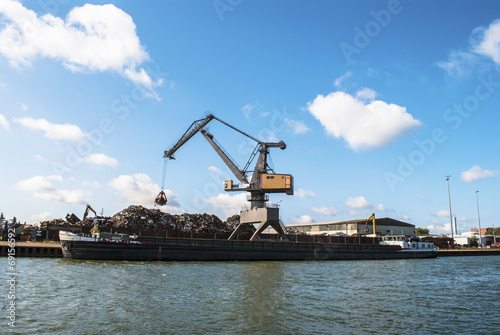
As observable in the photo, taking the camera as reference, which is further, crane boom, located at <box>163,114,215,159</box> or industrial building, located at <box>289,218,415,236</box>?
industrial building, located at <box>289,218,415,236</box>

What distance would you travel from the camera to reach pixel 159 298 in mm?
15430

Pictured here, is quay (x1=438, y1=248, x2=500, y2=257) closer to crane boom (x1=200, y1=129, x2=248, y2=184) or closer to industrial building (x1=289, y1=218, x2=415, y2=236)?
industrial building (x1=289, y1=218, x2=415, y2=236)

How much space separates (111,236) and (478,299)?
99.5ft

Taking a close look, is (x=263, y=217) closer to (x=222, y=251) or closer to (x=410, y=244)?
(x=222, y=251)

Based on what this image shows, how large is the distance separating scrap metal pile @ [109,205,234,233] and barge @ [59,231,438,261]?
18.8 metres

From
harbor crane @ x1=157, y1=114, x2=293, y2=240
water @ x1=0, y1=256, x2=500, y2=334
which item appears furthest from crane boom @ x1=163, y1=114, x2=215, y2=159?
water @ x1=0, y1=256, x2=500, y2=334

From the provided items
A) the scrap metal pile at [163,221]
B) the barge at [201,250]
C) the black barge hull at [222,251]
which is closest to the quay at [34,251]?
the barge at [201,250]

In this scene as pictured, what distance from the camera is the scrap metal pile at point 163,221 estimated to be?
53.6 m

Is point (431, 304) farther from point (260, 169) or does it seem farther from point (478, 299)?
point (260, 169)

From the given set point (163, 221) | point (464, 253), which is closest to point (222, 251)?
point (163, 221)

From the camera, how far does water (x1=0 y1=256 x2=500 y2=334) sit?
11.5 m

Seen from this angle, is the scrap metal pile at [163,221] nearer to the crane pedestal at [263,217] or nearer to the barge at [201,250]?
the crane pedestal at [263,217]

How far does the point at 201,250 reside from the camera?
3678cm

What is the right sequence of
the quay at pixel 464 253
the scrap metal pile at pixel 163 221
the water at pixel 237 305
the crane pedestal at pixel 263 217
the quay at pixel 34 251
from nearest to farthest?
the water at pixel 237 305, the quay at pixel 34 251, the crane pedestal at pixel 263 217, the scrap metal pile at pixel 163 221, the quay at pixel 464 253
